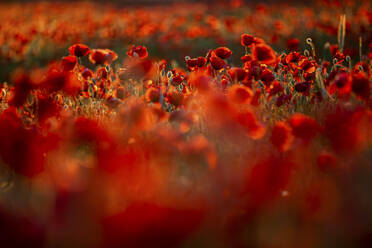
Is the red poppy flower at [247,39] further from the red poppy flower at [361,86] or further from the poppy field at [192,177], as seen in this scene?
the red poppy flower at [361,86]

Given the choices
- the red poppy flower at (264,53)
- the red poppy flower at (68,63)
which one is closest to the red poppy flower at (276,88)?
the red poppy flower at (264,53)

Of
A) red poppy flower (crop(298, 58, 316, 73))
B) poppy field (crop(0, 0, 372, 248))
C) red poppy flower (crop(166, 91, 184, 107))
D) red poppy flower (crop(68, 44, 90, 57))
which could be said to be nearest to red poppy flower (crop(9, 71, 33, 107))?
poppy field (crop(0, 0, 372, 248))

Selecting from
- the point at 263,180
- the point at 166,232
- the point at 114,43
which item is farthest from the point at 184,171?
the point at 114,43

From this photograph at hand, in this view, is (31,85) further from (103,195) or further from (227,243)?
(227,243)

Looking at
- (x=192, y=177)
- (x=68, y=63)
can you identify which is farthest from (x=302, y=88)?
(x=68, y=63)

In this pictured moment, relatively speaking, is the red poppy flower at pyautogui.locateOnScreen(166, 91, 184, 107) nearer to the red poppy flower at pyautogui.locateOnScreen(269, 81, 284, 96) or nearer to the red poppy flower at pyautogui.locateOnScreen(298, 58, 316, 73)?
the red poppy flower at pyautogui.locateOnScreen(269, 81, 284, 96)

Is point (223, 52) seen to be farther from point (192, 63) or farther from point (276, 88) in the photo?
point (276, 88)

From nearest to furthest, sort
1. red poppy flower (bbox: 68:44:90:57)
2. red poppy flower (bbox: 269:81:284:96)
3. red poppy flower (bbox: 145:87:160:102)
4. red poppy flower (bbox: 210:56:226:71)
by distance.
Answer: red poppy flower (bbox: 145:87:160:102)
red poppy flower (bbox: 269:81:284:96)
red poppy flower (bbox: 210:56:226:71)
red poppy flower (bbox: 68:44:90:57)

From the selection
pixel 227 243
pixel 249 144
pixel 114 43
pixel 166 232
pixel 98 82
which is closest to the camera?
pixel 166 232
